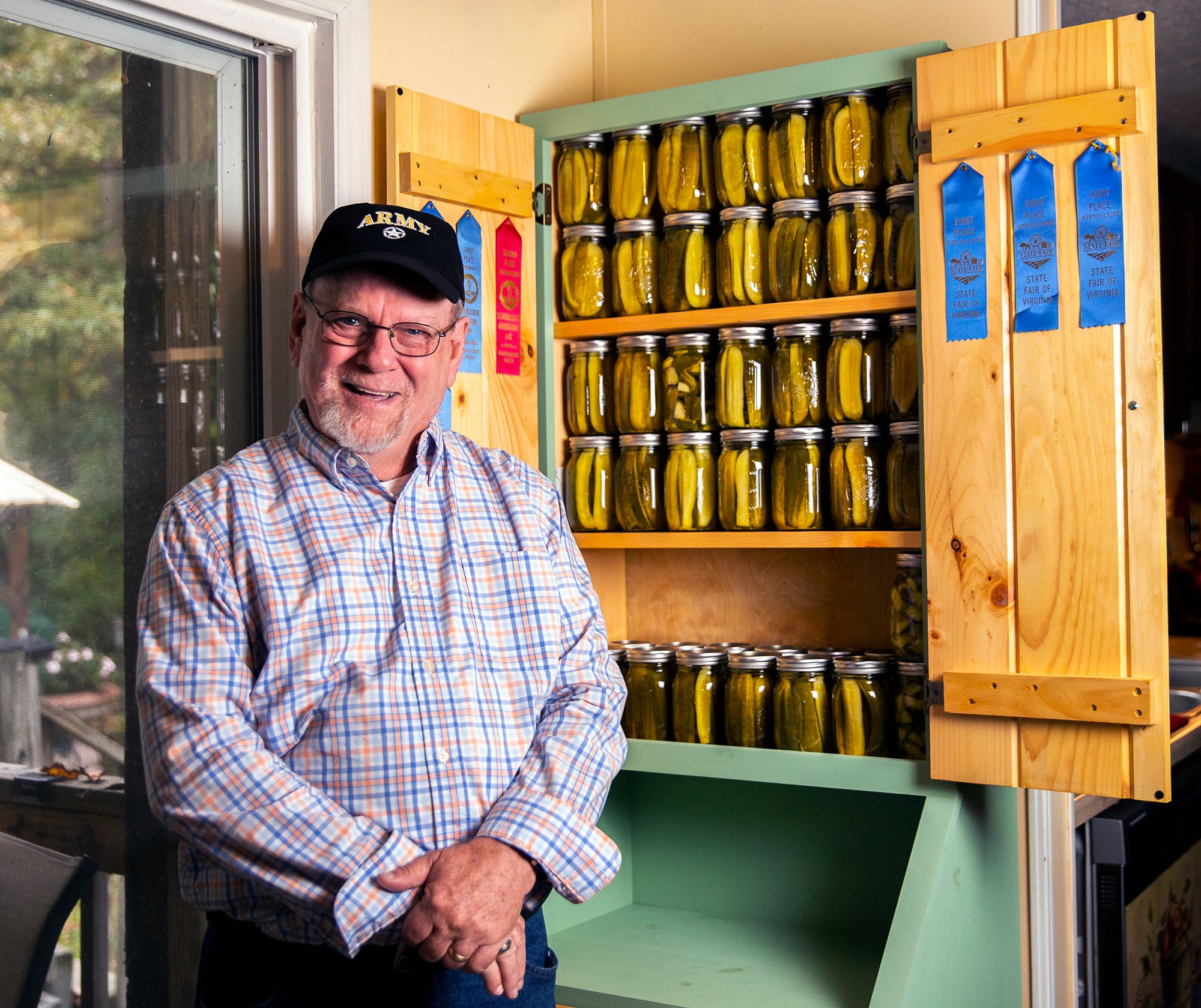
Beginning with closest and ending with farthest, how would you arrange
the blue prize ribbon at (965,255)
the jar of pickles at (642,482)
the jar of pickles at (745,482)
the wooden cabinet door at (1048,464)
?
the wooden cabinet door at (1048,464) → the blue prize ribbon at (965,255) → the jar of pickles at (745,482) → the jar of pickles at (642,482)

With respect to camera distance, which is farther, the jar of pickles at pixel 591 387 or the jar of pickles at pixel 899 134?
the jar of pickles at pixel 591 387

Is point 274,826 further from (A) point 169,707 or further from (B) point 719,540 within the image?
(B) point 719,540

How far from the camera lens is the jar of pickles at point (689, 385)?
2.34 m

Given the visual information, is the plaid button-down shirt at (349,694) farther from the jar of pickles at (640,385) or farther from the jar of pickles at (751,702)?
the jar of pickles at (640,385)

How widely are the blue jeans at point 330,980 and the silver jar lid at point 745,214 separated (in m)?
1.44

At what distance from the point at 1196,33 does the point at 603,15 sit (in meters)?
1.25

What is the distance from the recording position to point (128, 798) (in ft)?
6.18

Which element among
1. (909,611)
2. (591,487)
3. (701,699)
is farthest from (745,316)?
(701,699)

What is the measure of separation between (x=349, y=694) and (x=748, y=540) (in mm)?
993

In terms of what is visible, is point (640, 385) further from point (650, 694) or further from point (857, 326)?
point (650, 694)

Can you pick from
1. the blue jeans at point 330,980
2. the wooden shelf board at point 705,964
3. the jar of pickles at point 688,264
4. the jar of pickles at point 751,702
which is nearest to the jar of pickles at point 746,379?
the jar of pickles at point 688,264

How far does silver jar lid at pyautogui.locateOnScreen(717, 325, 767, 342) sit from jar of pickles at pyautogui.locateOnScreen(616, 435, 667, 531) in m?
0.24

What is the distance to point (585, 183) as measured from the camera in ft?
8.04

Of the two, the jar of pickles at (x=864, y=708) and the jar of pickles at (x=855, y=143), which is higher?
the jar of pickles at (x=855, y=143)
